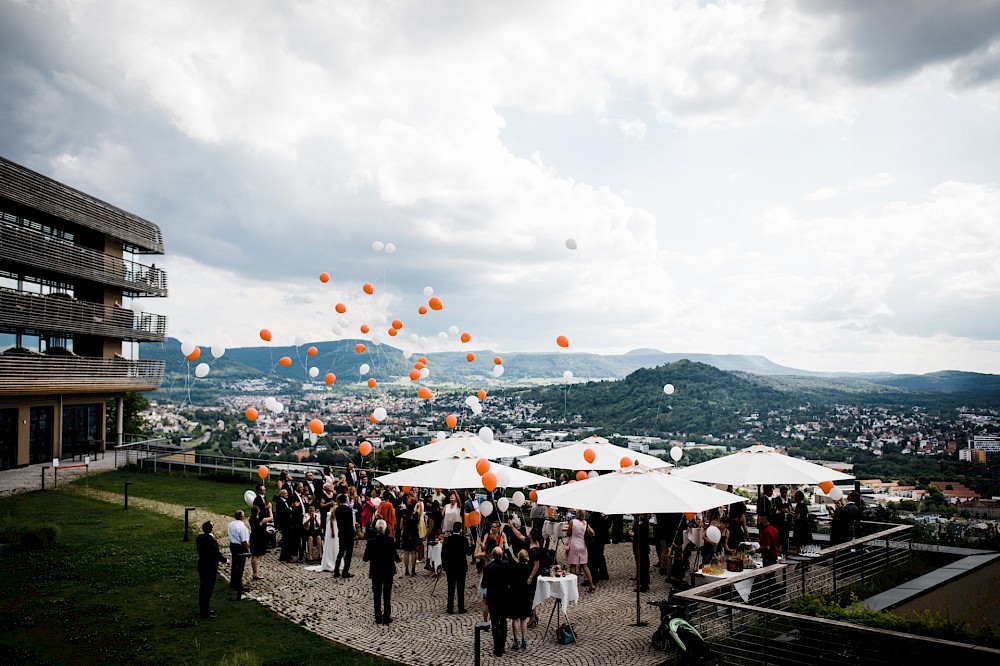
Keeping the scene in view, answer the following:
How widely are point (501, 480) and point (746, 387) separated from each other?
26209mm

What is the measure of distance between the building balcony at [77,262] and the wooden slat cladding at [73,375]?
422cm

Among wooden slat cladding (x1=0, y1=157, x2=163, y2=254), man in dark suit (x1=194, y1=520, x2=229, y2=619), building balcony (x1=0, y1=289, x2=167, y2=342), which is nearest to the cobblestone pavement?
man in dark suit (x1=194, y1=520, x2=229, y2=619)

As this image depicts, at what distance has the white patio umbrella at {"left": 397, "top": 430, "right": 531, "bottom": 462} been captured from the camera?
1597cm

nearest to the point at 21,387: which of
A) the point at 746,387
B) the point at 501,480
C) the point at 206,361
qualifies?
the point at 206,361

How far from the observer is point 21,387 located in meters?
26.6

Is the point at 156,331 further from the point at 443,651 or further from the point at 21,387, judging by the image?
the point at 443,651

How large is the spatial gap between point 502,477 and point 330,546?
4179mm

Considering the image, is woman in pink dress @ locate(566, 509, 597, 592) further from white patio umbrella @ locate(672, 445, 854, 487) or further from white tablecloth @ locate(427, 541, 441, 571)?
white tablecloth @ locate(427, 541, 441, 571)

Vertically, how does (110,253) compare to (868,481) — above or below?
above

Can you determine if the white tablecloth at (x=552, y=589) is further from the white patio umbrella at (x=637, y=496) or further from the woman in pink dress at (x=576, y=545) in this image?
the woman in pink dress at (x=576, y=545)

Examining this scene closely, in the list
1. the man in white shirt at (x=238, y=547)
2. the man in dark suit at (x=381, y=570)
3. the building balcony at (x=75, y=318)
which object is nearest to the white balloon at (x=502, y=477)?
the man in dark suit at (x=381, y=570)

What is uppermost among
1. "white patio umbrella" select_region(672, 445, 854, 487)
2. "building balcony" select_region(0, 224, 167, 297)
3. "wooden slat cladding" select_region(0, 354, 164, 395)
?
"building balcony" select_region(0, 224, 167, 297)

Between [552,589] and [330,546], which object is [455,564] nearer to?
[552,589]

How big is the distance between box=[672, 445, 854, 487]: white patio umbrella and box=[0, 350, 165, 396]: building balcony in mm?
28121
